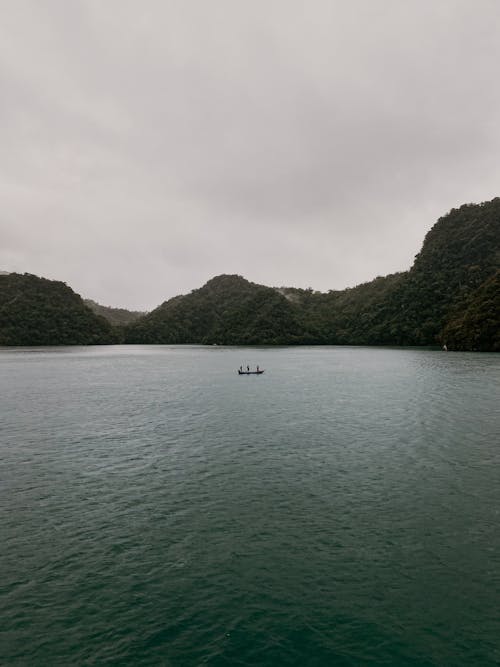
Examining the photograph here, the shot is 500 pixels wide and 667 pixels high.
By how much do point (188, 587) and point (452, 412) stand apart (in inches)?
1994

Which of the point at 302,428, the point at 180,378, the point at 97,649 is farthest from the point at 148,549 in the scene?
the point at 180,378

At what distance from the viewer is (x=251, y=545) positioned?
23156 millimetres

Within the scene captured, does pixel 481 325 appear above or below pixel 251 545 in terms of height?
above

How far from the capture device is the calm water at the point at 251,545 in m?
16.2

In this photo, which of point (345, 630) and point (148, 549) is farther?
point (148, 549)

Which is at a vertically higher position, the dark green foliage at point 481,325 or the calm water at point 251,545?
the dark green foliage at point 481,325

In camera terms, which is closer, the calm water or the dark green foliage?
the calm water

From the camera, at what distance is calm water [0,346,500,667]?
1617cm

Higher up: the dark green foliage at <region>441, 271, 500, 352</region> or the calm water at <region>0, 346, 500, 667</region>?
the dark green foliage at <region>441, 271, 500, 352</region>

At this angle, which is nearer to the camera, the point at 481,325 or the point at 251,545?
the point at 251,545

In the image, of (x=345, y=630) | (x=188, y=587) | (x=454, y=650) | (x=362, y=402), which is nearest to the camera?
(x=454, y=650)

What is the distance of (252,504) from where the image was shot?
28562mm

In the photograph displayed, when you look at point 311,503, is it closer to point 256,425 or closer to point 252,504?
point 252,504

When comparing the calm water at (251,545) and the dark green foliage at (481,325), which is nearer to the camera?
the calm water at (251,545)
